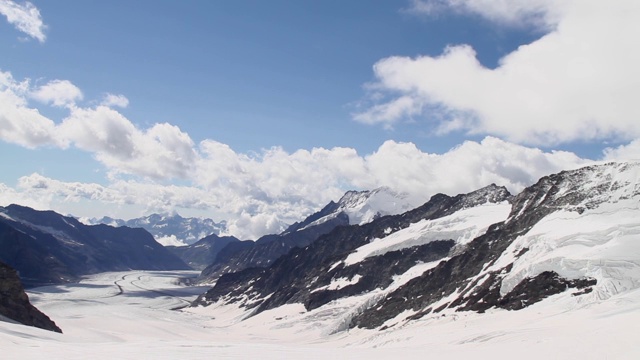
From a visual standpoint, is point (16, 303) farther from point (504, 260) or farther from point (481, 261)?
point (481, 261)

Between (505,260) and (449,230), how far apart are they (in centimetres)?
6728

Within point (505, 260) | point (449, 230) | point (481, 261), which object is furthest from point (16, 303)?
point (449, 230)

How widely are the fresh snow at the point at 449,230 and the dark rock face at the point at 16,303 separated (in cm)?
10197

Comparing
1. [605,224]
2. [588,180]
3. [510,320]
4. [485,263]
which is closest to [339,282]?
[485,263]

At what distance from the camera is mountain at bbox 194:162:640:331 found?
65.4 metres

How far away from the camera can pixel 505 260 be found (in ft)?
304

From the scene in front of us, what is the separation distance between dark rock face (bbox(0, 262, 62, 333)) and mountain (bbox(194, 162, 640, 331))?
59702mm

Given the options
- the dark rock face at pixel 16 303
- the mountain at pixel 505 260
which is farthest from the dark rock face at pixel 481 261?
the dark rock face at pixel 16 303

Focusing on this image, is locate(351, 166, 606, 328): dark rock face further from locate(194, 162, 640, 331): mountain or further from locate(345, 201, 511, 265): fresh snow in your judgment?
locate(345, 201, 511, 265): fresh snow

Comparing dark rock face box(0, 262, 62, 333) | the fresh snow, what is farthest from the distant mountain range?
dark rock face box(0, 262, 62, 333)

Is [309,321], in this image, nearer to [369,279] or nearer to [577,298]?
[369,279]

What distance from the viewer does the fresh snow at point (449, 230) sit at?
6111 inches

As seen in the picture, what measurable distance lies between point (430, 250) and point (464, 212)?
28.5 metres

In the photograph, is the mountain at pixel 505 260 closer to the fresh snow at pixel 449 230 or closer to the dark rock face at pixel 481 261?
the dark rock face at pixel 481 261
